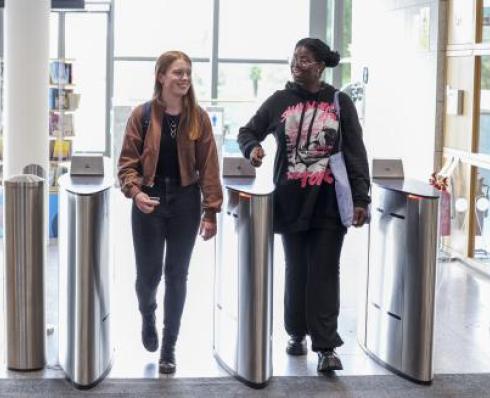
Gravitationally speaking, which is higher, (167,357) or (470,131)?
(470,131)

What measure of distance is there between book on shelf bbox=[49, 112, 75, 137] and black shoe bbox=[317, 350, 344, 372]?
5209 millimetres

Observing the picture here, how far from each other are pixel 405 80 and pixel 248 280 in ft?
16.7

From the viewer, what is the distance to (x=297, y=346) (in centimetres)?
488

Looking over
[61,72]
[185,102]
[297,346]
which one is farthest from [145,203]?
[61,72]

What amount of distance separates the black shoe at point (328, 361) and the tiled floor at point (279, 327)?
88 mm

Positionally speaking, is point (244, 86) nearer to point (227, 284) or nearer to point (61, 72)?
point (61, 72)

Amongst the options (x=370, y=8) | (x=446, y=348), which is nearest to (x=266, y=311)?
(x=446, y=348)

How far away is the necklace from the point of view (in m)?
4.32

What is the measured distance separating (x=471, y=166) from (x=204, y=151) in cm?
393

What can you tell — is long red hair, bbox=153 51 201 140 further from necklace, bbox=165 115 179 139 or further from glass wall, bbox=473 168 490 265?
glass wall, bbox=473 168 490 265

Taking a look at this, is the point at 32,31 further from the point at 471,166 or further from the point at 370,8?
the point at 370,8

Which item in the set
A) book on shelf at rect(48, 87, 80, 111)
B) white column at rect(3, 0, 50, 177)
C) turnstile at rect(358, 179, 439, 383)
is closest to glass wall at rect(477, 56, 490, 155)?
turnstile at rect(358, 179, 439, 383)

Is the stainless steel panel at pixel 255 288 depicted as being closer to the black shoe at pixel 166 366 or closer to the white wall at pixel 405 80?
the black shoe at pixel 166 366

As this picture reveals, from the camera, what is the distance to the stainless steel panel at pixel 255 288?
14.2ft
